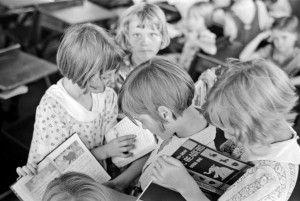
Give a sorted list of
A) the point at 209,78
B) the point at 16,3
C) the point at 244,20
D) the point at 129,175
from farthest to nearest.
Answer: the point at 16,3 → the point at 244,20 → the point at 209,78 → the point at 129,175

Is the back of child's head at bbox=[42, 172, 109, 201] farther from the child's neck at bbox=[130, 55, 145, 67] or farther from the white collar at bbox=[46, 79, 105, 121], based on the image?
the child's neck at bbox=[130, 55, 145, 67]

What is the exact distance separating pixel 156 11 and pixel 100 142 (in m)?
0.72

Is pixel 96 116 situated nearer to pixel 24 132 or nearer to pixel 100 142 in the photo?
pixel 100 142

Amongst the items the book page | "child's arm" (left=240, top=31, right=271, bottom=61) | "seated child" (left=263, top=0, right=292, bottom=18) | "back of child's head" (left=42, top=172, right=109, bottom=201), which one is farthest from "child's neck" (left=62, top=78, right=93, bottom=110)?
"seated child" (left=263, top=0, right=292, bottom=18)

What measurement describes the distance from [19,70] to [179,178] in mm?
1909

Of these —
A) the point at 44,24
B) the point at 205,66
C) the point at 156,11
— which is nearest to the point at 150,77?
the point at 156,11

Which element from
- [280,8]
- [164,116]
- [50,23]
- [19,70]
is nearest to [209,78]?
[164,116]

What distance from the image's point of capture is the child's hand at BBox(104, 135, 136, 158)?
4.53 ft

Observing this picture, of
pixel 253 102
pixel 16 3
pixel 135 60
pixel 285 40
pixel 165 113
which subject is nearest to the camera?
pixel 253 102

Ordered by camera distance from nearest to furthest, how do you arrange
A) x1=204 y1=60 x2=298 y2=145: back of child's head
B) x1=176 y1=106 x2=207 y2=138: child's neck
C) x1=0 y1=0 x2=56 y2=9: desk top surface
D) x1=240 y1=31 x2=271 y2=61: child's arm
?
x1=204 y1=60 x2=298 y2=145: back of child's head
x1=176 y1=106 x2=207 y2=138: child's neck
x1=240 y1=31 x2=271 y2=61: child's arm
x1=0 y1=0 x2=56 y2=9: desk top surface

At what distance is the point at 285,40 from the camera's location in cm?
300

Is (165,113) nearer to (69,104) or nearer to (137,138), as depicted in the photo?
(137,138)

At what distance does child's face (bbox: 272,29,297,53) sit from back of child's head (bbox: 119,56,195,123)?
2.18 metres

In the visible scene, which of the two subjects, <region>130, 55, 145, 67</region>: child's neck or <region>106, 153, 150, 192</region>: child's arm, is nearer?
<region>106, 153, 150, 192</region>: child's arm
